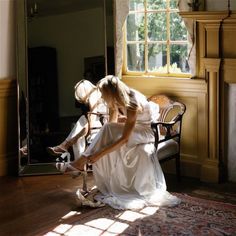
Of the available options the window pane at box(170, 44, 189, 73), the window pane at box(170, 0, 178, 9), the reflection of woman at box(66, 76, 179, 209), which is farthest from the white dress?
the window pane at box(170, 0, 178, 9)

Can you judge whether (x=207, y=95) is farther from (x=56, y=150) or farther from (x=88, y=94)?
(x=56, y=150)

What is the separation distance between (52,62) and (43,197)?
4.36ft

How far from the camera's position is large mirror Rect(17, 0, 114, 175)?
16.1ft

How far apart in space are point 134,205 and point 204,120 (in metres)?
1.20

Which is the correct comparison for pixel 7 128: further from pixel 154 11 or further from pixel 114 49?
pixel 154 11

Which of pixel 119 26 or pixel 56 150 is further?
pixel 119 26

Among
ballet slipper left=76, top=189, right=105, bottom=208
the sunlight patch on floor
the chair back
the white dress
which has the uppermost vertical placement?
the chair back

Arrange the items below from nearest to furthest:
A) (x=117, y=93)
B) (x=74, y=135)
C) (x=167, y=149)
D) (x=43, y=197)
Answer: (x=117, y=93) → (x=43, y=197) → (x=167, y=149) → (x=74, y=135)

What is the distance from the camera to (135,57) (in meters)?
5.25

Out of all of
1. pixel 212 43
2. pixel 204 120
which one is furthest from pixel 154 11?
pixel 204 120

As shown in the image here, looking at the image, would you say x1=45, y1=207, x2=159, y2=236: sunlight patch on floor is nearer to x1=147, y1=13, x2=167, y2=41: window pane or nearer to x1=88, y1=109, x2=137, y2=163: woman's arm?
x1=88, y1=109, x2=137, y2=163: woman's arm

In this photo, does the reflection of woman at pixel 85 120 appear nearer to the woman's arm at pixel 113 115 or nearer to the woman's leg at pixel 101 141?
the woman's arm at pixel 113 115

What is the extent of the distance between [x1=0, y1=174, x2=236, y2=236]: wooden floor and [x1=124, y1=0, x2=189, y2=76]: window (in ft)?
3.44

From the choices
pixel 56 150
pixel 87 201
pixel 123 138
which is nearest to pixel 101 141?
pixel 123 138
